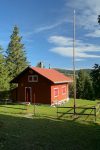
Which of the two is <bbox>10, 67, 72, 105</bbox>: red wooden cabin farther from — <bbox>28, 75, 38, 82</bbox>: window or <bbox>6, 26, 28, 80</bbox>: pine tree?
<bbox>6, 26, 28, 80</bbox>: pine tree

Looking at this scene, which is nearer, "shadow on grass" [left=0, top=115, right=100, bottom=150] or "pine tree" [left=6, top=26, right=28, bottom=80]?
"shadow on grass" [left=0, top=115, right=100, bottom=150]

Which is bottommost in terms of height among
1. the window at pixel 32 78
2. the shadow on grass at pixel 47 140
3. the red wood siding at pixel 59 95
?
the shadow on grass at pixel 47 140

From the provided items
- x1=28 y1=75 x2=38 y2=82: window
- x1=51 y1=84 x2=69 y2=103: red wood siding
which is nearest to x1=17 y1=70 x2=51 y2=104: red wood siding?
x1=28 y1=75 x2=38 y2=82: window

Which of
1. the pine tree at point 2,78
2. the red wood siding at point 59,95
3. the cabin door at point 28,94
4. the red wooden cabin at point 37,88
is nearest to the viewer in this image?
the red wooden cabin at point 37,88

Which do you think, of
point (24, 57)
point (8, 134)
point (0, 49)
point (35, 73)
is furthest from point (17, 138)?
point (24, 57)

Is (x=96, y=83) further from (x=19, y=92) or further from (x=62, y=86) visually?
(x=62, y=86)

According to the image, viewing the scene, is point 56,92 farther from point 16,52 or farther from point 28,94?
point 16,52

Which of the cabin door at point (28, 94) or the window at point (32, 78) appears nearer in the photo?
the window at point (32, 78)

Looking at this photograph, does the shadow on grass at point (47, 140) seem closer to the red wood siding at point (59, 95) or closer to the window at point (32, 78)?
the red wood siding at point (59, 95)

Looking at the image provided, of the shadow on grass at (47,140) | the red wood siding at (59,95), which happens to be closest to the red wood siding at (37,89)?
the red wood siding at (59,95)

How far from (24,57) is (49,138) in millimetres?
55521

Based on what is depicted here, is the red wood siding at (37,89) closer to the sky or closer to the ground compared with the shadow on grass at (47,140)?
closer to the sky

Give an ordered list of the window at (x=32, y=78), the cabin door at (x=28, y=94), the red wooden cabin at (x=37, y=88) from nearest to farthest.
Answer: the red wooden cabin at (x=37, y=88) → the window at (x=32, y=78) → the cabin door at (x=28, y=94)

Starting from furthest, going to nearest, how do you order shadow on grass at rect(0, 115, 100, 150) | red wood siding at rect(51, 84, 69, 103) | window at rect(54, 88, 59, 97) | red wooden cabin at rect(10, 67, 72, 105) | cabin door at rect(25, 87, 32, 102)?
window at rect(54, 88, 59, 97) < cabin door at rect(25, 87, 32, 102) < red wood siding at rect(51, 84, 69, 103) < red wooden cabin at rect(10, 67, 72, 105) < shadow on grass at rect(0, 115, 100, 150)
